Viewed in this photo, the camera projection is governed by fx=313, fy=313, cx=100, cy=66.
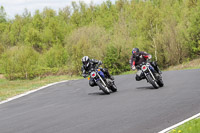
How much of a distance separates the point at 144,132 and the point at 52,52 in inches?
2173

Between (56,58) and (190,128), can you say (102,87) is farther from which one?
(56,58)

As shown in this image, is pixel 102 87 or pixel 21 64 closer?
pixel 102 87

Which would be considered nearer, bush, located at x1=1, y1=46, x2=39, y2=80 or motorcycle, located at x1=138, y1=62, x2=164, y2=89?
motorcycle, located at x1=138, y1=62, x2=164, y2=89

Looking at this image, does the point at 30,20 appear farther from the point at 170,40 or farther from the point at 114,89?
the point at 114,89

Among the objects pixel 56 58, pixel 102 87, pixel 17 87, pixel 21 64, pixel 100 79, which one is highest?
pixel 56 58

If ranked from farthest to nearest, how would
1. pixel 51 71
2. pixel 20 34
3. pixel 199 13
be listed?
1. pixel 20 34
2. pixel 51 71
3. pixel 199 13

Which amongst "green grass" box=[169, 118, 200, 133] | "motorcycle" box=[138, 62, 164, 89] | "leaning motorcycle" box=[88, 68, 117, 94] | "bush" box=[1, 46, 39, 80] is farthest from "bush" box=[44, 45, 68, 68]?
"green grass" box=[169, 118, 200, 133]

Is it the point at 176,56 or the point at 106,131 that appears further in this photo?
the point at 176,56

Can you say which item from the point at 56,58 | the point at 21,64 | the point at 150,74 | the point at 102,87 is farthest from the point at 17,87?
the point at 56,58

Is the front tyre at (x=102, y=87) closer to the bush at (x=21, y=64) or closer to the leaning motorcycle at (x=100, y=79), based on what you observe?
the leaning motorcycle at (x=100, y=79)

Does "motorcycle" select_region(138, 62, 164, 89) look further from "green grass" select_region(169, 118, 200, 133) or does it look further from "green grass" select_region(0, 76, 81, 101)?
"green grass" select_region(0, 76, 81, 101)

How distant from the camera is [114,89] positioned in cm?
1544

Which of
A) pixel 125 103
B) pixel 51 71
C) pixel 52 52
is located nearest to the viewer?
pixel 125 103

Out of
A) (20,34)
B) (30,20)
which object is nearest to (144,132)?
(20,34)
